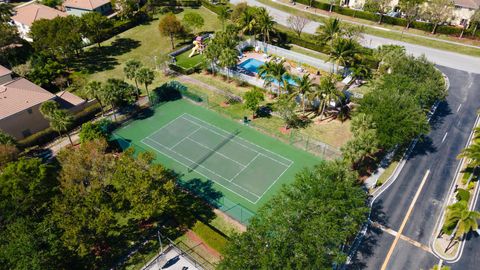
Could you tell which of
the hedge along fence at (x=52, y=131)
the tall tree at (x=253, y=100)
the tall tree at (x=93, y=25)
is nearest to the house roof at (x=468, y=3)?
the tall tree at (x=253, y=100)

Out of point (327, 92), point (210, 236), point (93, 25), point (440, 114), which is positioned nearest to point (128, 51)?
point (93, 25)

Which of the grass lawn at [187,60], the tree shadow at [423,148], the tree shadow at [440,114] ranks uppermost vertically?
the grass lawn at [187,60]

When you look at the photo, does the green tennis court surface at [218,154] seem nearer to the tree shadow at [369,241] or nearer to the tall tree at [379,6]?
the tree shadow at [369,241]

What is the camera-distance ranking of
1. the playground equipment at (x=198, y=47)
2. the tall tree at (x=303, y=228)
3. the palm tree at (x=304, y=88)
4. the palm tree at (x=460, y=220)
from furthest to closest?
the playground equipment at (x=198, y=47) < the palm tree at (x=304, y=88) < the palm tree at (x=460, y=220) < the tall tree at (x=303, y=228)

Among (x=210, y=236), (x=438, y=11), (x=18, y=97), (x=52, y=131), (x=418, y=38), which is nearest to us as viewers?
(x=210, y=236)

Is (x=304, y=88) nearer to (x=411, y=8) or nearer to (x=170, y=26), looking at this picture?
(x=170, y=26)

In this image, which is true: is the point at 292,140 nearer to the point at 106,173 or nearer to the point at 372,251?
the point at 372,251
